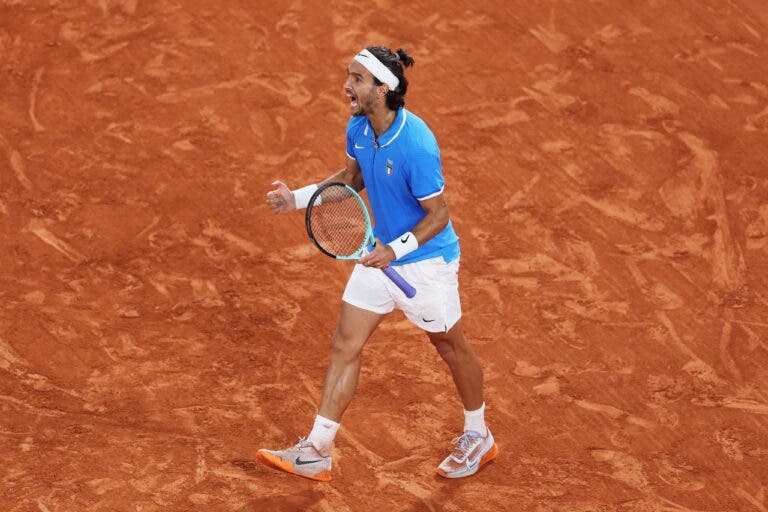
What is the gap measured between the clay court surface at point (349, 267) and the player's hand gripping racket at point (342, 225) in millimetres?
1316

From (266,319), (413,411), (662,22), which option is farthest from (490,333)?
(662,22)

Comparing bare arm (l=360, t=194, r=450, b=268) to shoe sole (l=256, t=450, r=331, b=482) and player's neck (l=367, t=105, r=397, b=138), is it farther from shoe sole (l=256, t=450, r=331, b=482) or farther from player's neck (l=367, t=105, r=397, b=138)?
shoe sole (l=256, t=450, r=331, b=482)

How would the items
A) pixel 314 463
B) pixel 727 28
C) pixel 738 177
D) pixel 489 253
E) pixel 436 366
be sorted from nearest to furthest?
pixel 314 463 < pixel 436 366 < pixel 489 253 < pixel 738 177 < pixel 727 28

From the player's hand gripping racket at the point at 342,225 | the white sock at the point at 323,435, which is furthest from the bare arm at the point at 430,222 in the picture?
the white sock at the point at 323,435

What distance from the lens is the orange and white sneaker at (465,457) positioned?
21.2ft

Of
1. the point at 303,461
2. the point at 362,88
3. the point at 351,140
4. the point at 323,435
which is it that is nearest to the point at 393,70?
the point at 362,88

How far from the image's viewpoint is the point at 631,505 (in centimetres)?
629

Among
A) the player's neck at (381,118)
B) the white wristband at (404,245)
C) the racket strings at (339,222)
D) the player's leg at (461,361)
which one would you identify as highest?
the player's neck at (381,118)

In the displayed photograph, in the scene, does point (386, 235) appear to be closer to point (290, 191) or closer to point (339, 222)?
point (339, 222)

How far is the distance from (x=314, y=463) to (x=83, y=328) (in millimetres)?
2457

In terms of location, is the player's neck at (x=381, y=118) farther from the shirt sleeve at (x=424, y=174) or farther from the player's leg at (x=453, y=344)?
the player's leg at (x=453, y=344)

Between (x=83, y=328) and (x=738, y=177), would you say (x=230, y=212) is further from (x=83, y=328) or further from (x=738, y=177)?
(x=738, y=177)

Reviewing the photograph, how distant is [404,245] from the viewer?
18.6ft

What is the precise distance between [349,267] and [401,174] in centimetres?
287
